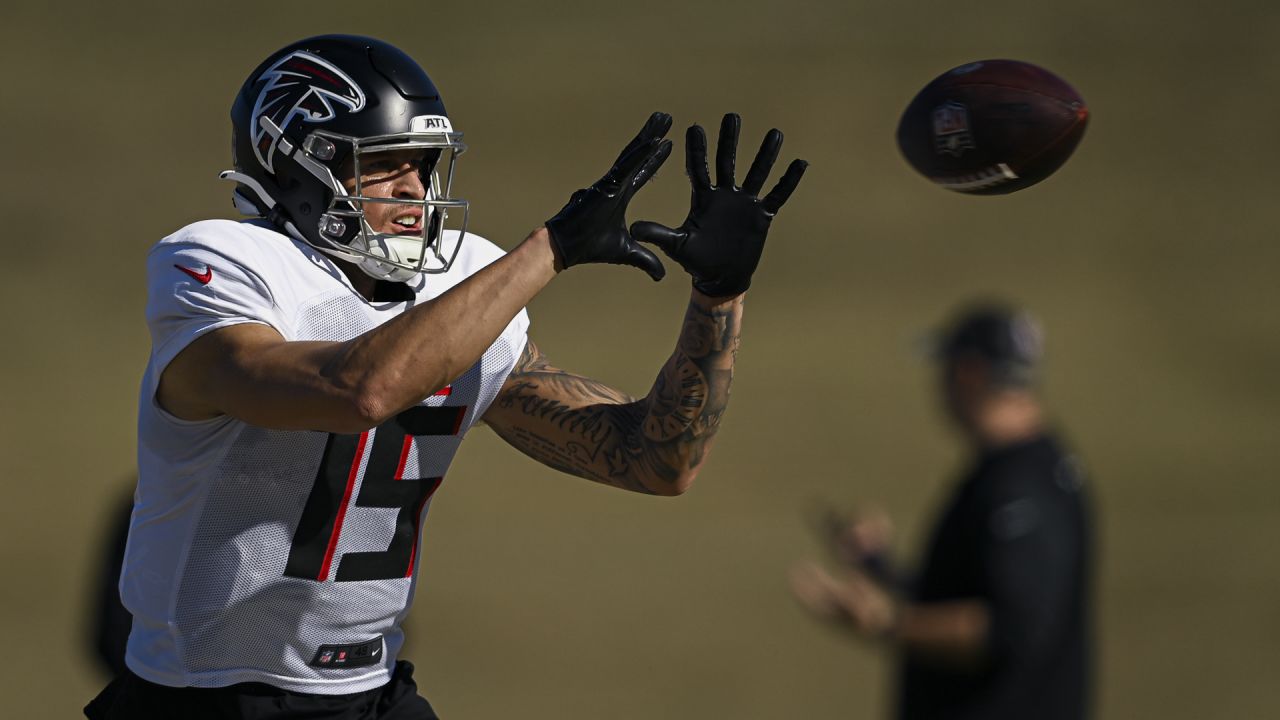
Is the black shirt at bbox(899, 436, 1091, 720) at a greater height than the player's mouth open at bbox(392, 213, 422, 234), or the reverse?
the player's mouth open at bbox(392, 213, 422, 234)

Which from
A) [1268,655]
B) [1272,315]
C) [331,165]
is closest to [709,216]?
[331,165]

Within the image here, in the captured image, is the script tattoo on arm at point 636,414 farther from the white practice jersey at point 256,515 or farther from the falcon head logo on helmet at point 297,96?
the falcon head logo on helmet at point 297,96

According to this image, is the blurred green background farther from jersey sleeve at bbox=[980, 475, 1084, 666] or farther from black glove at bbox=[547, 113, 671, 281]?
black glove at bbox=[547, 113, 671, 281]

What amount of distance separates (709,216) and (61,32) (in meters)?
10.9

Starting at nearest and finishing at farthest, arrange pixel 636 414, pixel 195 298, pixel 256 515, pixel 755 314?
pixel 195 298, pixel 256 515, pixel 636 414, pixel 755 314

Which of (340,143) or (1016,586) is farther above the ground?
(340,143)

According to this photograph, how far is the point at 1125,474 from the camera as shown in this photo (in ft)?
30.3

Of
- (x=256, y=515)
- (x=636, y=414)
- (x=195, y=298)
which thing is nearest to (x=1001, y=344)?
(x=636, y=414)

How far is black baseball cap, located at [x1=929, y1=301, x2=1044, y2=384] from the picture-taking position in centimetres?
413

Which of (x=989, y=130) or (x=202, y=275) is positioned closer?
(x=202, y=275)

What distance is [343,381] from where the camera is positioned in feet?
8.23

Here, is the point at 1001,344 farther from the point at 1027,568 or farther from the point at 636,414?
the point at 636,414

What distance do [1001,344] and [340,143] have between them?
6.51ft

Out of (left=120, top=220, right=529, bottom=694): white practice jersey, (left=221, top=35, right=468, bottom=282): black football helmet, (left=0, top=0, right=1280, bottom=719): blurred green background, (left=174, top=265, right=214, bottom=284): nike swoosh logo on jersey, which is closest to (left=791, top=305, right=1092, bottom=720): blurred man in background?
(left=120, top=220, right=529, bottom=694): white practice jersey
